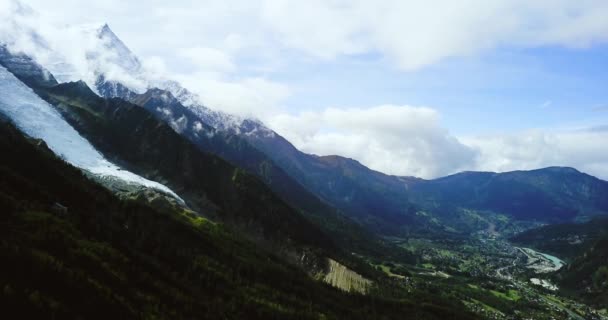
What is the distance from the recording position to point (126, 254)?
174625 millimetres

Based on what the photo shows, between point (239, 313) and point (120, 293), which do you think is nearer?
point (120, 293)

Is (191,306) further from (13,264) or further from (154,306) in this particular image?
(13,264)

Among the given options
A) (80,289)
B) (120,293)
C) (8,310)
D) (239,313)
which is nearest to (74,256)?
(120,293)

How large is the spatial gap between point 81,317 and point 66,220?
295 ft

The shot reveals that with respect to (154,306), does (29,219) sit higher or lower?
higher

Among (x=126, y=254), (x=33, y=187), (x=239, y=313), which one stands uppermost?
(x=33, y=187)

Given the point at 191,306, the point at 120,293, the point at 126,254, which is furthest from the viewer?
the point at 126,254

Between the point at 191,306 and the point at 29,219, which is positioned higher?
the point at 29,219

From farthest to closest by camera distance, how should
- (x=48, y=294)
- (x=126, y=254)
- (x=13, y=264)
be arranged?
(x=126, y=254), (x=13, y=264), (x=48, y=294)

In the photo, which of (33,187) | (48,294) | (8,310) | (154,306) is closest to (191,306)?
(154,306)

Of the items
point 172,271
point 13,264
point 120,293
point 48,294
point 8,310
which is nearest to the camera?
point 8,310

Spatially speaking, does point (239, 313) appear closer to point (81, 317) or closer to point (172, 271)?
point (172, 271)

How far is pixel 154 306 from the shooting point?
135 metres

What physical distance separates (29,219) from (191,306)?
208 feet
